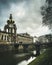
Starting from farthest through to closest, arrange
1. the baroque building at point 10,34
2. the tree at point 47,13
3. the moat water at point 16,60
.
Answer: the baroque building at point 10,34, the moat water at point 16,60, the tree at point 47,13

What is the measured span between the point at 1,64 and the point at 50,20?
20190 mm

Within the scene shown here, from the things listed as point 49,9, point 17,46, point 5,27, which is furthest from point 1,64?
point 5,27

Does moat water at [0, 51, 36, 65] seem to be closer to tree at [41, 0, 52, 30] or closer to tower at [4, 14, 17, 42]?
tree at [41, 0, 52, 30]

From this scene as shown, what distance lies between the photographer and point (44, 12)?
4306 centimetres

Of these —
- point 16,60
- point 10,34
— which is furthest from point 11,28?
point 16,60

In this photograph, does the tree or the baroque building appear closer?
the tree

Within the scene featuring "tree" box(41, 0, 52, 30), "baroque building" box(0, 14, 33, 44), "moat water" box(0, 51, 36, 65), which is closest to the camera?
"tree" box(41, 0, 52, 30)

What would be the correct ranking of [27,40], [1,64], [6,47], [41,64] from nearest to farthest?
[41,64] → [1,64] → [6,47] → [27,40]

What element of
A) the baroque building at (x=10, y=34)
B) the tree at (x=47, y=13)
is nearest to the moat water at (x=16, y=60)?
the tree at (x=47, y=13)

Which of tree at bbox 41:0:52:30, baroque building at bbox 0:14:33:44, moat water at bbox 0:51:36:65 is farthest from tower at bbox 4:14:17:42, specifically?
tree at bbox 41:0:52:30

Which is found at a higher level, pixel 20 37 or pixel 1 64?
pixel 20 37

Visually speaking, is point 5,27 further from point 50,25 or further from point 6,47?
point 50,25

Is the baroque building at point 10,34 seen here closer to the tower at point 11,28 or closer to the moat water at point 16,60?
the tower at point 11,28

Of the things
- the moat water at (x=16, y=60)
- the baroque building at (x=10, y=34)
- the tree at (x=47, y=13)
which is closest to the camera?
the tree at (x=47, y=13)
